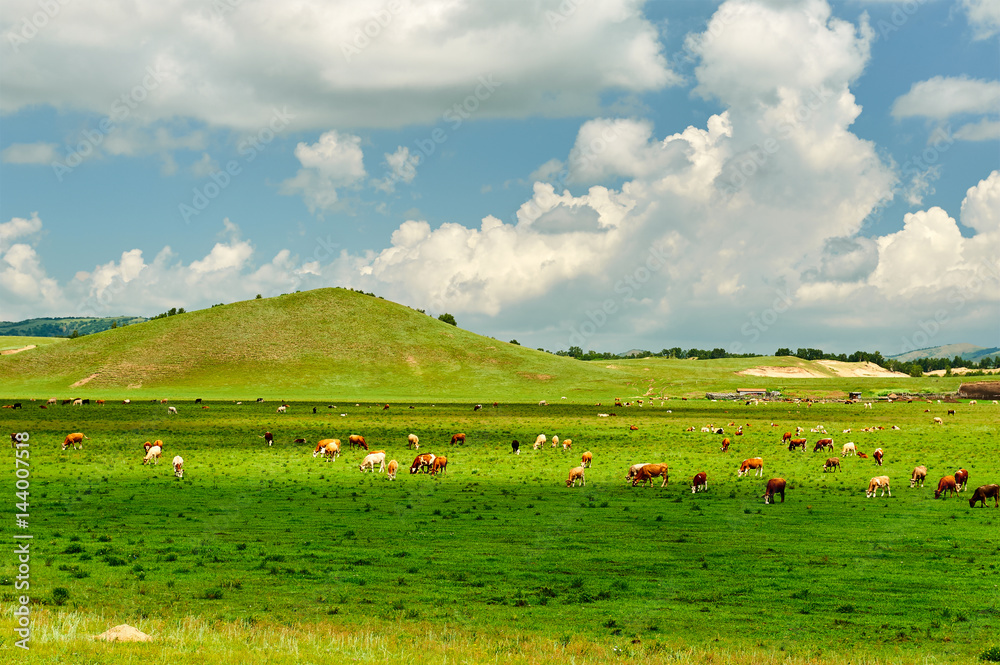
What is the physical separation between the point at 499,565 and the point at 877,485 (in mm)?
24762

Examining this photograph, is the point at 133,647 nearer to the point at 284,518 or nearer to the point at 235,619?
the point at 235,619

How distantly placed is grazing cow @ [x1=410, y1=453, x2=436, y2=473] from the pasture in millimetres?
2541

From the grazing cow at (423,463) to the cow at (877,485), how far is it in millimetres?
24728

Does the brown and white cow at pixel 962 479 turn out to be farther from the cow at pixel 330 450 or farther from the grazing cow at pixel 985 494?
the cow at pixel 330 450

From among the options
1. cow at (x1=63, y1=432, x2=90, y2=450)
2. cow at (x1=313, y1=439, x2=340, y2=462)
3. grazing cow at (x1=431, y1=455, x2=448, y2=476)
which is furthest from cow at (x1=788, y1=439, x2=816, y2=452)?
cow at (x1=63, y1=432, x2=90, y2=450)

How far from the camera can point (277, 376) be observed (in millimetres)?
171875

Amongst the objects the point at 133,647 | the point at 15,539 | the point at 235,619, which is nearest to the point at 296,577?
the point at 235,619

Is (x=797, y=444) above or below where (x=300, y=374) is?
below

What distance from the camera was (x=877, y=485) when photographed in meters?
37.2

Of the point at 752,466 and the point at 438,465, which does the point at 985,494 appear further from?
the point at 438,465

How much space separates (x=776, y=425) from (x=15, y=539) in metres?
77.2

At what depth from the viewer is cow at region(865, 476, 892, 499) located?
36.3 m

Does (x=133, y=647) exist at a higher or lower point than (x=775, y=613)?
higher

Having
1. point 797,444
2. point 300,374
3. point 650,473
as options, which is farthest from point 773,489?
point 300,374
